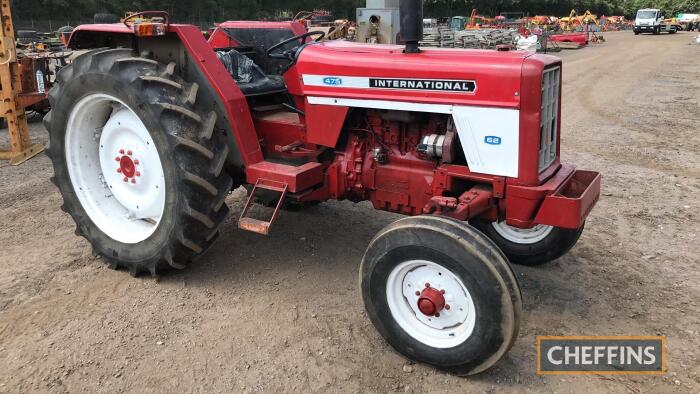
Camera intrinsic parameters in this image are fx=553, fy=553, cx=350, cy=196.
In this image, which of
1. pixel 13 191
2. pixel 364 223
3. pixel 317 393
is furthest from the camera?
pixel 13 191

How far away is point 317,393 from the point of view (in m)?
2.76

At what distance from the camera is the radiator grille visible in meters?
3.08

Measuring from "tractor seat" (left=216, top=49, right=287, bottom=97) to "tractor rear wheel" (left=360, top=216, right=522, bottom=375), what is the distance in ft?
5.97

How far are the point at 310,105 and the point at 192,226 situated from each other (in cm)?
109

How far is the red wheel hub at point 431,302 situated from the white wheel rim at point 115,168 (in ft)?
6.33

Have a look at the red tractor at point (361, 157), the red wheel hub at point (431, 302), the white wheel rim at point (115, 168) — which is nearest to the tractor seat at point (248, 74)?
the red tractor at point (361, 157)

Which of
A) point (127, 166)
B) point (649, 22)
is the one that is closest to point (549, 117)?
point (127, 166)

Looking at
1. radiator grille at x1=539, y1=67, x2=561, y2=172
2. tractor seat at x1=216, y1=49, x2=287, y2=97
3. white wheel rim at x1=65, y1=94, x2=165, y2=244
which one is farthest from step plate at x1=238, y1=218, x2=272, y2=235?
radiator grille at x1=539, y1=67, x2=561, y2=172

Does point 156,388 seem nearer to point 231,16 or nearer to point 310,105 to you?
point 310,105

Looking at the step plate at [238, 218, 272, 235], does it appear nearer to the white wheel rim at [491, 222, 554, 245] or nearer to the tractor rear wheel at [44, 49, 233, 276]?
the tractor rear wheel at [44, 49, 233, 276]

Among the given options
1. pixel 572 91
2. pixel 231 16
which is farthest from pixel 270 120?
pixel 231 16

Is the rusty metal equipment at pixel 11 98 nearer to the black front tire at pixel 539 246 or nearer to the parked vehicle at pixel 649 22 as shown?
the black front tire at pixel 539 246

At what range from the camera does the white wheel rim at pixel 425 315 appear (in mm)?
2812

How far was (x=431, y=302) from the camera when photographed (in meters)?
2.83
